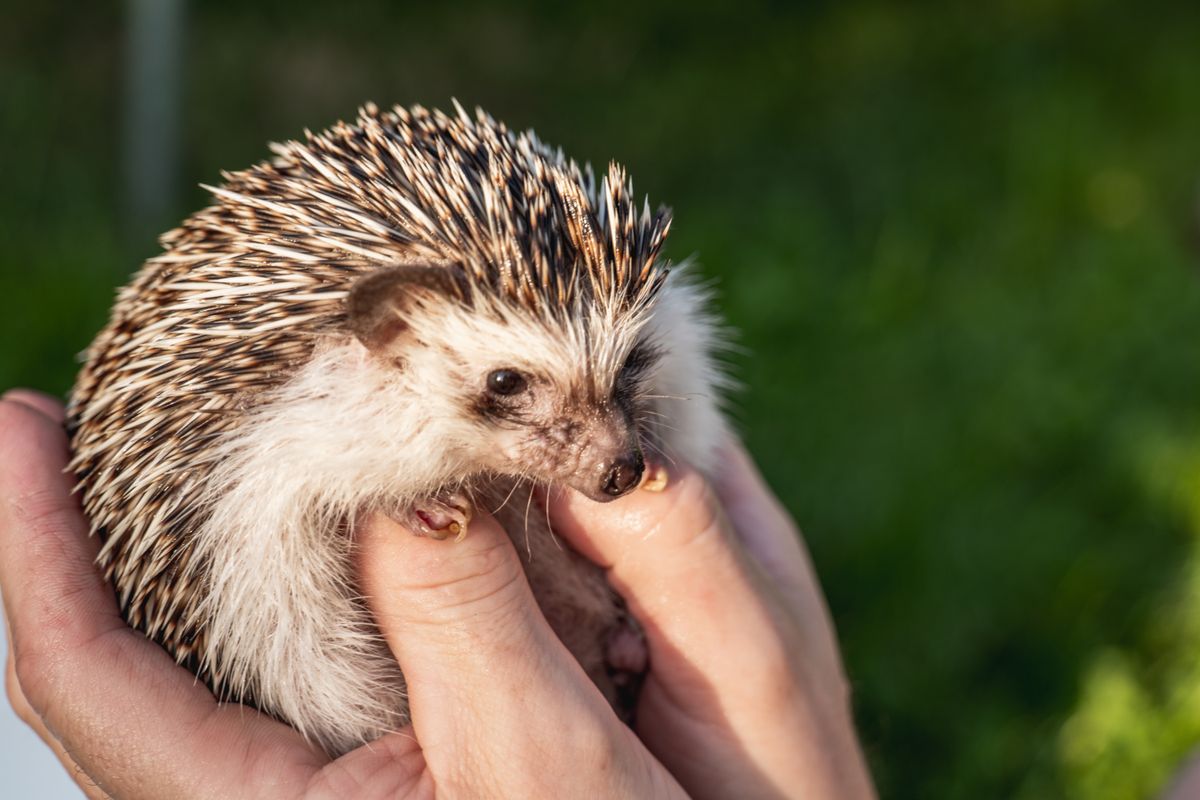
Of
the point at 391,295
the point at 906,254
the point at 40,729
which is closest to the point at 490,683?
the point at 391,295

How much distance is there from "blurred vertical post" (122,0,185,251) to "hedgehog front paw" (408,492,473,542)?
2.51m

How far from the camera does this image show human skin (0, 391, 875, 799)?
4.85 ft

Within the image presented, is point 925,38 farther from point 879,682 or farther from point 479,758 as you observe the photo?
point 479,758

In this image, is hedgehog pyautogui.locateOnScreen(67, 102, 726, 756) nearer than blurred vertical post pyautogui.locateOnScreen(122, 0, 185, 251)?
Yes

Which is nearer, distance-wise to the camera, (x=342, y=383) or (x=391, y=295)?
(x=391, y=295)

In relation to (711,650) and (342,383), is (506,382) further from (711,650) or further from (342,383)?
(711,650)

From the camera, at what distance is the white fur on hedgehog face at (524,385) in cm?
151

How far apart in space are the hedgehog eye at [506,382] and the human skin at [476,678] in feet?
0.60

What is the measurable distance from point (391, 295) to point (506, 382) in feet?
0.67

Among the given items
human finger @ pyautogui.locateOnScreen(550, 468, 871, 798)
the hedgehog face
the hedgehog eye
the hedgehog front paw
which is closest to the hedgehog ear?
the hedgehog face

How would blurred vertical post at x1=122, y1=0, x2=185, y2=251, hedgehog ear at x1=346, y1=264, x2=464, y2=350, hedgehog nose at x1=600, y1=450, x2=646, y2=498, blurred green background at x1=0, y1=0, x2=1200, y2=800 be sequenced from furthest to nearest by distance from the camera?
blurred vertical post at x1=122, y1=0, x2=185, y2=251 < blurred green background at x1=0, y1=0, x2=1200, y2=800 < hedgehog nose at x1=600, y1=450, x2=646, y2=498 < hedgehog ear at x1=346, y1=264, x2=464, y2=350

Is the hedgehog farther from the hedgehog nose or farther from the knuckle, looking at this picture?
the knuckle

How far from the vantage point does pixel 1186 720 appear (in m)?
2.55

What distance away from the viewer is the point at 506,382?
155 cm
